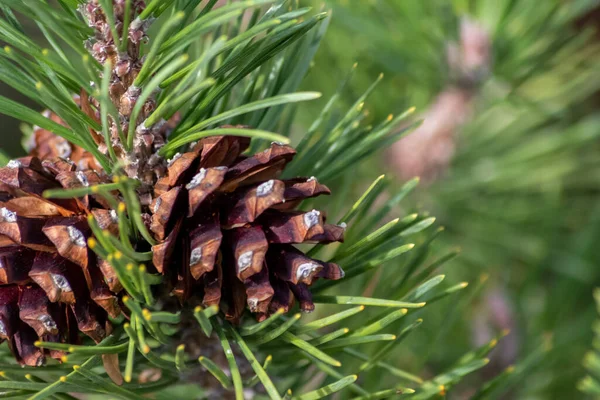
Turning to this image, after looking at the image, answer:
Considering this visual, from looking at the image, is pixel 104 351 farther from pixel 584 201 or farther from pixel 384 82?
pixel 584 201

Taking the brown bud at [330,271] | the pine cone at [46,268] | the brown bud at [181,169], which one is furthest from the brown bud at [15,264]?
the brown bud at [330,271]

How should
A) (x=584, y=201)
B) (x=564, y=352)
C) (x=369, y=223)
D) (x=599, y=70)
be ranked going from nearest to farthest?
1. (x=369, y=223)
2. (x=564, y=352)
3. (x=599, y=70)
4. (x=584, y=201)

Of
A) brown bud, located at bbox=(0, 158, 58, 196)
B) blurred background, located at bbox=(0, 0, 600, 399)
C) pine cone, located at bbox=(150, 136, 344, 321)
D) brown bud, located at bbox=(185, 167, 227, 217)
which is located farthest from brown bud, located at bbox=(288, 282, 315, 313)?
blurred background, located at bbox=(0, 0, 600, 399)

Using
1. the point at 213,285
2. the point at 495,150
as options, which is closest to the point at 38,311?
the point at 213,285

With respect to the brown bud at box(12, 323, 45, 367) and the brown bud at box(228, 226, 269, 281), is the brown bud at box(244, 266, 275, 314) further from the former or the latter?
the brown bud at box(12, 323, 45, 367)

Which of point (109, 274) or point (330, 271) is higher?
point (109, 274)

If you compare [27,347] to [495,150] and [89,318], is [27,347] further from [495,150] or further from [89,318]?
[495,150]

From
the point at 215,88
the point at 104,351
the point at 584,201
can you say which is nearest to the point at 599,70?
the point at 584,201
